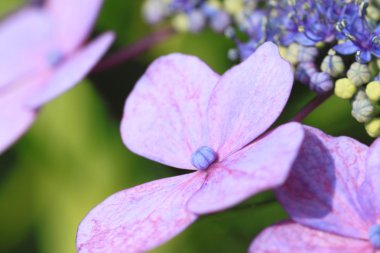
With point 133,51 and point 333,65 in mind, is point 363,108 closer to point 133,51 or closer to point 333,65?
point 333,65

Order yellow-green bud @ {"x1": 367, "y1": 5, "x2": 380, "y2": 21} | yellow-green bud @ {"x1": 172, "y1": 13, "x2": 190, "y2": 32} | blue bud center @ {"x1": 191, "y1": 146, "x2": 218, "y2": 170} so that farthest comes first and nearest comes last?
yellow-green bud @ {"x1": 172, "y1": 13, "x2": 190, "y2": 32}, yellow-green bud @ {"x1": 367, "y1": 5, "x2": 380, "y2": 21}, blue bud center @ {"x1": 191, "y1": 146, "x2": 218, "y2": 170}

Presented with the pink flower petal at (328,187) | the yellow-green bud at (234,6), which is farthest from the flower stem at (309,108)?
the yellow-green bud at (234,6)

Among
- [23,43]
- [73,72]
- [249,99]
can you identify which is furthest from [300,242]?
[23,43]

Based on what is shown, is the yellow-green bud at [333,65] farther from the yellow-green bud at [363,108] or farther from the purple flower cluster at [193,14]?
the purple flower cluster at [193,14]

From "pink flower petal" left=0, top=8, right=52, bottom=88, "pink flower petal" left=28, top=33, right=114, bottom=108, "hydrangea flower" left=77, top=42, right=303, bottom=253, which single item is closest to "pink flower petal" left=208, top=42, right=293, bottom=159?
"hydrangea flower" left=77, top=42, right=303, bottom=253

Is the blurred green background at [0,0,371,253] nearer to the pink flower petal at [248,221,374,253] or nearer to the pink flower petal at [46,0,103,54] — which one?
the pink flower petal at [46,0,103,54]

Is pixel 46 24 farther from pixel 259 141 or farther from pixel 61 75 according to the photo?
pixel 259 141
